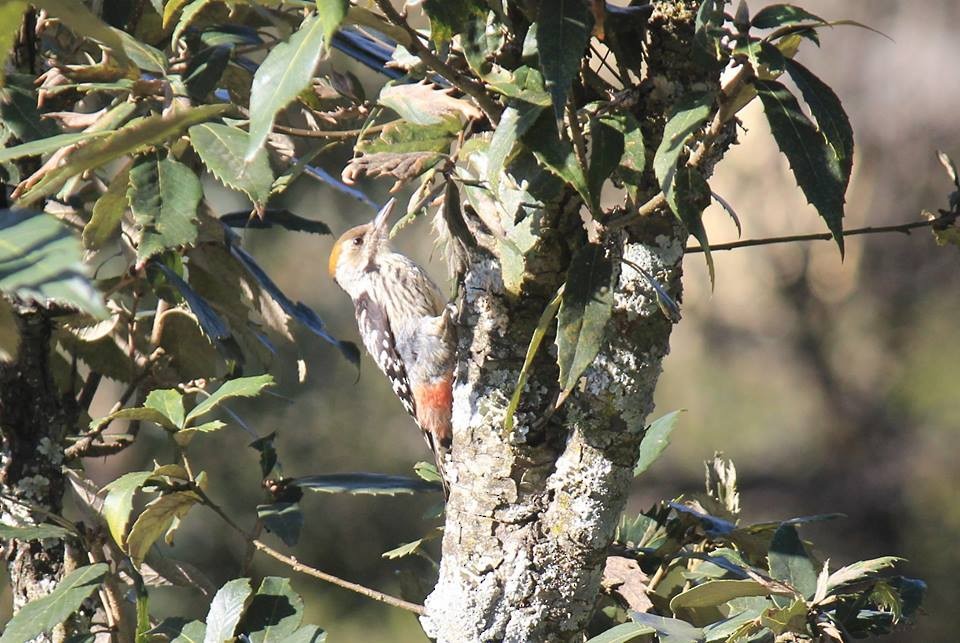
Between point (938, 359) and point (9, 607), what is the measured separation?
177 inches

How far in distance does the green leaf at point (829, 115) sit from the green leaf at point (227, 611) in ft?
2.99

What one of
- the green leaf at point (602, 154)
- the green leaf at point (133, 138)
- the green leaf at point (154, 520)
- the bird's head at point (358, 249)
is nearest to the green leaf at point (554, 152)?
the green leaf at point (602, 154)

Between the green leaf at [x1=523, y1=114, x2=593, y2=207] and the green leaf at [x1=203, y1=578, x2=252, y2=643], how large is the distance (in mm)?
753

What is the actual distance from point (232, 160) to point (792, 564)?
2.65 ft

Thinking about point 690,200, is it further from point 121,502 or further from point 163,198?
point 121,502

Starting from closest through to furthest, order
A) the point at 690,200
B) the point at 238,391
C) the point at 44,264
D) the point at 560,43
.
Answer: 1. the point at 44,264
2. the point at 560,43
3. the point at 690,200
4. the point at 238,391

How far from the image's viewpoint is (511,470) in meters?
1.14

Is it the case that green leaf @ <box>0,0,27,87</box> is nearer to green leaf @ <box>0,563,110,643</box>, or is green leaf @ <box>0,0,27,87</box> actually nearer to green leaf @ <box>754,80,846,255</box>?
green leaf @ <box>754,80,846,255</box>

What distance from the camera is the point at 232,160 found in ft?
3.44

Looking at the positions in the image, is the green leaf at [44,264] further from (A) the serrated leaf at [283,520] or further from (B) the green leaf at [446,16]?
Result: (A) the serrated leaf at [283,520]

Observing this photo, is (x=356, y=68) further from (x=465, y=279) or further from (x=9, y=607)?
(x=465, y=279)

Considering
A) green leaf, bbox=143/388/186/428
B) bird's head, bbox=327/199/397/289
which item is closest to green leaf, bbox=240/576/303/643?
green leaf, bbox=143/388/186/428

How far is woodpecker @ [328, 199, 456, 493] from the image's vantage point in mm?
2516

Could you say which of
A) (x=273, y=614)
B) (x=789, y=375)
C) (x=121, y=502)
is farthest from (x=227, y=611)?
(x=789, y=375)
